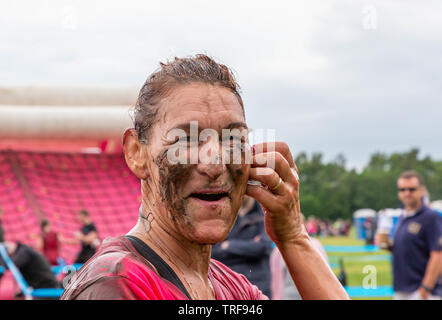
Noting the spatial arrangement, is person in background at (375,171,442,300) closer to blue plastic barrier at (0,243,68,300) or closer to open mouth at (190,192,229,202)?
blue plastic barrier at (0,243,68,300)

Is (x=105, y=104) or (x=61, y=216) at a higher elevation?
(x=105, y=104)

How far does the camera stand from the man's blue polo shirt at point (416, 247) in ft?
17.3

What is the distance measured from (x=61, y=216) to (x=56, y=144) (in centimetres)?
171

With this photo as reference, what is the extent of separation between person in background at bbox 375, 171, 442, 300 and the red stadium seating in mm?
7636

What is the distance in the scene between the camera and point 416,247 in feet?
17.6

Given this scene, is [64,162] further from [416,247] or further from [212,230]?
[212,230]

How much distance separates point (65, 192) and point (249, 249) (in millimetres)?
9436

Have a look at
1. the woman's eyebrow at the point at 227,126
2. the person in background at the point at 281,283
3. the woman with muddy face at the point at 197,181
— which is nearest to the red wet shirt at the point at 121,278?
the woman with muddy face at the point at 197,181

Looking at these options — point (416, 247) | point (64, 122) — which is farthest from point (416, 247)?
point (64, 122)

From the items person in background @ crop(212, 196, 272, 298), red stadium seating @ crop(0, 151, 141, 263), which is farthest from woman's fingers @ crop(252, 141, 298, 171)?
red stadium seating @ crop(0, 151, 141, 263)

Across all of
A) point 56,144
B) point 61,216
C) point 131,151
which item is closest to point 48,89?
point 56,144

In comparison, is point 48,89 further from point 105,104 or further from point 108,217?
point 108,217

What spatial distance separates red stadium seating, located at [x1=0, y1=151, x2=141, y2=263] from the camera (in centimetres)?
1198
